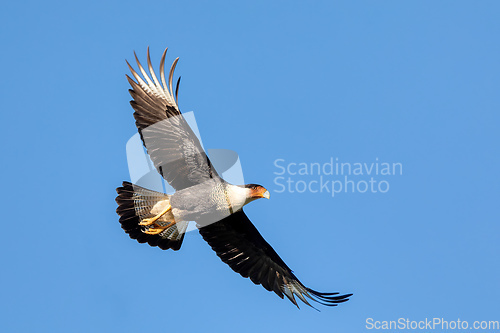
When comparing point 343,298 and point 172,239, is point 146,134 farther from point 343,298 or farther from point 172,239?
point 343,298

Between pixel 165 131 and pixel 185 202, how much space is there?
1.08 meters

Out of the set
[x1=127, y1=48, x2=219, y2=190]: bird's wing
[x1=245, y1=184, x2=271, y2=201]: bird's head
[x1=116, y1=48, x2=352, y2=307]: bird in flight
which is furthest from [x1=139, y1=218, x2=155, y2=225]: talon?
[x1=245, y1=184, x2=271, y2=201]: bird's head

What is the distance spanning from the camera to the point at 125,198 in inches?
360

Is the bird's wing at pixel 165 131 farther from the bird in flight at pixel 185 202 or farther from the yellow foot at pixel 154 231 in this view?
the yellow foot at pixel 154 231

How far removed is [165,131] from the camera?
815 centimetres

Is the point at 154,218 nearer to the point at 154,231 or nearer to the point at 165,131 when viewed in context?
the point at 154,231

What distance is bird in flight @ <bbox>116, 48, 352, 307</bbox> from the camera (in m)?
Answer: 8.18

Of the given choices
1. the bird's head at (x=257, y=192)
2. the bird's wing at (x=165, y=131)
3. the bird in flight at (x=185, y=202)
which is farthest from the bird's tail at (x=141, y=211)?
the bird's head at (x=257, y=192)

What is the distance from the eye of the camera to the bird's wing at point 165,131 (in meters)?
8.13

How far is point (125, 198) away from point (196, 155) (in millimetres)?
1605

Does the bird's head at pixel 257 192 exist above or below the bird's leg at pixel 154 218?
above

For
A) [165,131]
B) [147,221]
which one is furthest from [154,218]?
[165,131]

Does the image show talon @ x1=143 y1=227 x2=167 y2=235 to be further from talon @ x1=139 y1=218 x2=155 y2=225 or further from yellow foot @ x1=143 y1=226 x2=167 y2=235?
talon @ x1=139 y1=218 x2=155 y2=225

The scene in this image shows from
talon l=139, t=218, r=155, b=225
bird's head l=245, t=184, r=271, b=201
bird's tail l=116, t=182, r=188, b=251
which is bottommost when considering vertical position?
talon l=139, t=218, r=155, b=225
